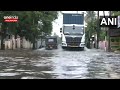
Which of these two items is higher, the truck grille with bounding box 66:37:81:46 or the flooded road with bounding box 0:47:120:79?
the truck grille with bounding box 66:37:81:46

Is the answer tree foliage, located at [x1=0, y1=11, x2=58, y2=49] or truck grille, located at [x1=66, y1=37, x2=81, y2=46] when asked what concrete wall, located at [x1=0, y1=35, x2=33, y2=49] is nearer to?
tree foliage, located at [x1=0, y1=11, x2=58, y2=49]

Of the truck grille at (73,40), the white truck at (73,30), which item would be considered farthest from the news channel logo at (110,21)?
the truck grille at (73,40)

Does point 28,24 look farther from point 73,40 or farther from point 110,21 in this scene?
point 110,21

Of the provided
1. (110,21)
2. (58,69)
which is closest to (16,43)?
(110,21)

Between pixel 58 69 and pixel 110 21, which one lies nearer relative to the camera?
pixel 58 69

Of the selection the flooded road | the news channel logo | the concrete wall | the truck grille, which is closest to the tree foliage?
the concrete wall

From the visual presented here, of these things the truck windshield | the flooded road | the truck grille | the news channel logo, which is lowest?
the flooded road

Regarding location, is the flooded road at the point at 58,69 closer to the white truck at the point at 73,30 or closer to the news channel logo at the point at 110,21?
the news channel logo at the point at 110,21

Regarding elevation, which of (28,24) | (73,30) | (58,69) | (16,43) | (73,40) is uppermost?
(28,24)

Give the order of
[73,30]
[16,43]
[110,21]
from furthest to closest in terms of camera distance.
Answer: [16,43], [73,30], [110,21]

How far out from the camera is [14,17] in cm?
5284
